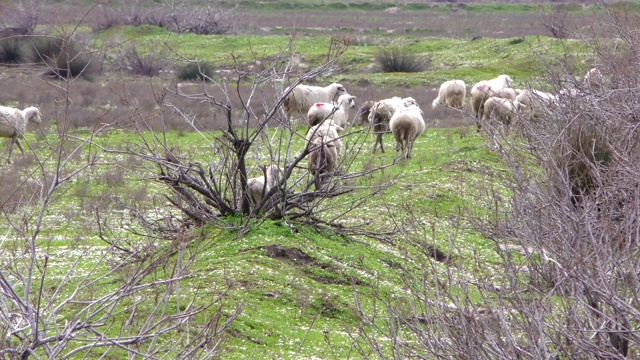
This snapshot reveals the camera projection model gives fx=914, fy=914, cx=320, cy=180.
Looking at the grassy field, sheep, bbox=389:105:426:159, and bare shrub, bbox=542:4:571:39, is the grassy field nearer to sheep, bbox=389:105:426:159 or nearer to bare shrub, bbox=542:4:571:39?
bare shrub, bbox=542:4:571:39

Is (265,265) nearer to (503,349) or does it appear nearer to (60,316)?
(60,316)

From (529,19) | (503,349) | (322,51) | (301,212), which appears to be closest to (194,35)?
(322,51)

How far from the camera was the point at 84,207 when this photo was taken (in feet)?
46.2

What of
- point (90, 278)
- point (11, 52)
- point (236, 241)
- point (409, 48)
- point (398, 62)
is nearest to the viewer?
point (90, 278)

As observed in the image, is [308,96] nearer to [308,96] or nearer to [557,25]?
[308,96]

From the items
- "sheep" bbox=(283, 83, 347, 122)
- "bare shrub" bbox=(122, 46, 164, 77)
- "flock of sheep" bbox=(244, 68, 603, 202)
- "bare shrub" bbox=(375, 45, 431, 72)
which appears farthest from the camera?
"bare shrub" bbox=(375, 45, 431, 72)

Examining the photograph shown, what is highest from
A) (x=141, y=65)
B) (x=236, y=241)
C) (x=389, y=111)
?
(x=236, y=241)

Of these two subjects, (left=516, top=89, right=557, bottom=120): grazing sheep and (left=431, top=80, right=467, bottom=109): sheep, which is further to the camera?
(left=431, top=80, right=467, bottom=109): sheep

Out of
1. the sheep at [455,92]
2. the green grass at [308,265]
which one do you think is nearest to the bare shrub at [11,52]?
the sheep at [455,92]

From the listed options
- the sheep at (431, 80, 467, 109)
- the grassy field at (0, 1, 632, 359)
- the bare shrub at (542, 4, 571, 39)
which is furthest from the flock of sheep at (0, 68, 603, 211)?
the bare shrub at (542, 4, 571, 39)

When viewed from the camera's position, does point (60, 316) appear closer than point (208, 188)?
Yes

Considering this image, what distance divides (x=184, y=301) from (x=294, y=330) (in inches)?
38.3

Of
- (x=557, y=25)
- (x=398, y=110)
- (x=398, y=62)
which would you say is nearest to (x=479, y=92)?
(x=398, y=110)

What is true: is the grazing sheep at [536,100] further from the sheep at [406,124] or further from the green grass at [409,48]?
the green grass at [409,48]
